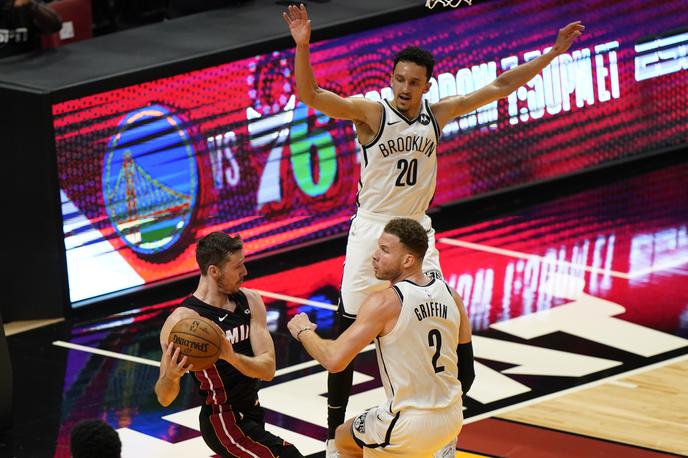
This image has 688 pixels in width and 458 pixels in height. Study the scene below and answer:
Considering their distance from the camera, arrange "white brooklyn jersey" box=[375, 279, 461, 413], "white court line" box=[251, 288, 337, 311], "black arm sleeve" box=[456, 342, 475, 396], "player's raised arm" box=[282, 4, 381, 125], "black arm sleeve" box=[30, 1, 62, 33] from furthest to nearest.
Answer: "black arm sleeve" box=[30, 1, 62, 33] < "white court line" box=[251, 288, 337, 311] < "black arm sleeve" box=[456, 342, 475, 396] < "player's raised arm" box=[282, 4, 381, 125] < "white brooklyn jersey" box=[375, 279, 461, 413]

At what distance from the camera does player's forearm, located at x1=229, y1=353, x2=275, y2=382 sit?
690 cm

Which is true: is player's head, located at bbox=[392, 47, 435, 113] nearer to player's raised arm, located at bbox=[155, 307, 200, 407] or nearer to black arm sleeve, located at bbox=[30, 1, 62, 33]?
player's raised arm, located at bbox=[155, 307, 200, 407]

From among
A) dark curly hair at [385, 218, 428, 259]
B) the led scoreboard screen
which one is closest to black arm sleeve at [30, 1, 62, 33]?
the led scoreboard screen

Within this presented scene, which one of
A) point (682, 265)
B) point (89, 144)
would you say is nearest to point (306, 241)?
point (89, 144)

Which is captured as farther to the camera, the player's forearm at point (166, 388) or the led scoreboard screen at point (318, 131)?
the led scoreboard screen at point (318, 131)

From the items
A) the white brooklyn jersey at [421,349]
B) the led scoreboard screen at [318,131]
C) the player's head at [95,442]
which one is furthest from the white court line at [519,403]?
the player's head at [95,442]

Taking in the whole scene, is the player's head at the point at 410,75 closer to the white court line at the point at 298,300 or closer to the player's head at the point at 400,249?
the player's head at the point at 400,249

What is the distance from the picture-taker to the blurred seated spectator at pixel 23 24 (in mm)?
12039

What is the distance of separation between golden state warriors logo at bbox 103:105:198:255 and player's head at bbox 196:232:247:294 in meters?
4.61

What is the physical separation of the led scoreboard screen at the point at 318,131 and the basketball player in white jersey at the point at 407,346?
15.4ft

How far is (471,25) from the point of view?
45.0 feet

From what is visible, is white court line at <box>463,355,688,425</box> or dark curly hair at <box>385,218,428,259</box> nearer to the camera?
dark curly hair at <box>385,218,428,259</box>

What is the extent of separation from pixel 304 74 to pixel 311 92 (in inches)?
5.1

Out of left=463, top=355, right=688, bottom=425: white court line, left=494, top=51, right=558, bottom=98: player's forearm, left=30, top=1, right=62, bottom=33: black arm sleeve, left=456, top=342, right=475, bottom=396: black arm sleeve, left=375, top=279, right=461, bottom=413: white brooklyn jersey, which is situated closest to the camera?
left=375, top=279, right=461, bottom=413: white brooklyn jersey
